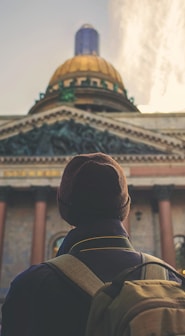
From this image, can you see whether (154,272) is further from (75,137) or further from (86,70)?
(86,70)

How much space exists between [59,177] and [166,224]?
6542mm

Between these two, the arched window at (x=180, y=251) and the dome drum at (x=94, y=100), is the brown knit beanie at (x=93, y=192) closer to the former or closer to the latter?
the arched window at (x=180, y=251)

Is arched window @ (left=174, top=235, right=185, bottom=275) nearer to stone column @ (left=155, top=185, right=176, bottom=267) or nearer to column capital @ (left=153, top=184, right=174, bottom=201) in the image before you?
stone column @ (left=155, top=185, right=176, bottom=267)

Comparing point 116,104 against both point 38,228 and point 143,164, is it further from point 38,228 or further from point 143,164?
point 38,228

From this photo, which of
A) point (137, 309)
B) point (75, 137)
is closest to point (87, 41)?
point (75, 137)

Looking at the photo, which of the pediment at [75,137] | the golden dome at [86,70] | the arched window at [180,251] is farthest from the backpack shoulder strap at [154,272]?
the golden dome at [86,70]

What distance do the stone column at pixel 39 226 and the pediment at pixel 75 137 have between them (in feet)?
7.60

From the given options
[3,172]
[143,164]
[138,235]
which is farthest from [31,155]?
[138,235]

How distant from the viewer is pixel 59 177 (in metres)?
22.6

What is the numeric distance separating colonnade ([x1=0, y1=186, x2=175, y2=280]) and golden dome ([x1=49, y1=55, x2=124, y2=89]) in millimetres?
25505

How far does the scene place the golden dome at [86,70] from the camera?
45.4 m

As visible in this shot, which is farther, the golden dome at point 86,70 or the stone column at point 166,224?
the golden dome at point 86,70

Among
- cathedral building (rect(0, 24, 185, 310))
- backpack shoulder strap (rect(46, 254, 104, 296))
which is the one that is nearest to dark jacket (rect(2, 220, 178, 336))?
backpack shoulder strap (rect(46, 254, 104, 296))

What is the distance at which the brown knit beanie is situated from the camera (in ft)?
6.75
